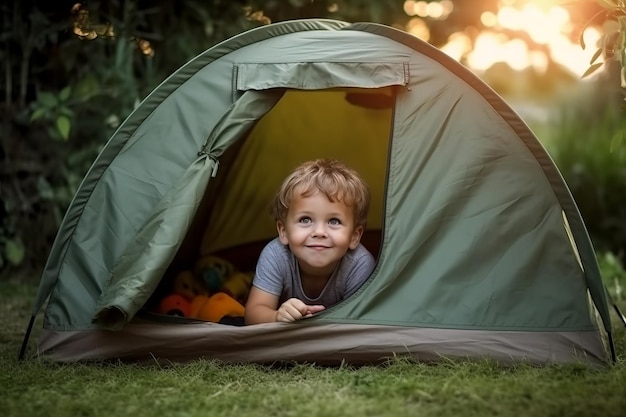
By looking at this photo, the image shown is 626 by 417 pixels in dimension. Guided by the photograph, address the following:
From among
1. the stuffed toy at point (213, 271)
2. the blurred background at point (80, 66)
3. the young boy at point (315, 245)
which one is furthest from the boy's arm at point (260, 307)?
the blurred background at point (80, 66)

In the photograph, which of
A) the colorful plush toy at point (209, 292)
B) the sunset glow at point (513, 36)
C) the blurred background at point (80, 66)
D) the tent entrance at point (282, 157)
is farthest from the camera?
the sunset glow at point (513, 36)

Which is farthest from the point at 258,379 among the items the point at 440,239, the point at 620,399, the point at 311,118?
the point at 311,118

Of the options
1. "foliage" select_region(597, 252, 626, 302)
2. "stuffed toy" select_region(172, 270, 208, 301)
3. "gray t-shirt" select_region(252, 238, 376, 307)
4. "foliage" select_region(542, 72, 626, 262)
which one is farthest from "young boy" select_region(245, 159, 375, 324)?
"foliage" select_region(542, 72, 626, 262)

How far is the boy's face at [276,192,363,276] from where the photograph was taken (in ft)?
8.40

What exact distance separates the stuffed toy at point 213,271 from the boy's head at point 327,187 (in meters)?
0.66

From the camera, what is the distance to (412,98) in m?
2.48

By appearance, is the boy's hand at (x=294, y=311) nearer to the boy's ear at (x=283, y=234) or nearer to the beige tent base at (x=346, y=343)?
the beige tent base at (x=346, y=343)

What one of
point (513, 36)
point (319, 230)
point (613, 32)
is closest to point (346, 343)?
point (319, 230)

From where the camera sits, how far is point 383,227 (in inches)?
94.3

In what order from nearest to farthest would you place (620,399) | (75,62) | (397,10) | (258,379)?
(620,399)
(258,379)
(75,62)
(397,10)

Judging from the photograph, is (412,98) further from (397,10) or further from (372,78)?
(397,10)

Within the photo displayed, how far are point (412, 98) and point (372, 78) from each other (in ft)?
0.43

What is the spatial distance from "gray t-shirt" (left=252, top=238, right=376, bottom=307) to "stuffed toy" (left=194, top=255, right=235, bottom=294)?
64 cm

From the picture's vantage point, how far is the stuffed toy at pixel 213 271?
3268 mm
